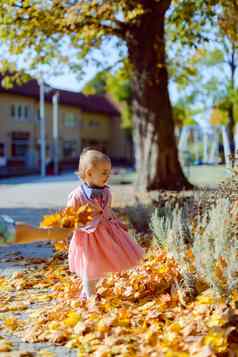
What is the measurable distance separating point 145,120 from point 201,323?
12.0 metres

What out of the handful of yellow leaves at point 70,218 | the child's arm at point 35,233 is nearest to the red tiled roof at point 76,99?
the handful of yellow leaves at point 70,218

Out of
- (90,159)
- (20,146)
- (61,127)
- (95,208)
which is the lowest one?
(95,208)

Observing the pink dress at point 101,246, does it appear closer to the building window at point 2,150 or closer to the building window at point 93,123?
the building window at point 2,150

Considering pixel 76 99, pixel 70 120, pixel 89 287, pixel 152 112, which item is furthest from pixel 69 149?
pixel 89 287

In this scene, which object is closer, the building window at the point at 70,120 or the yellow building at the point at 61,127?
the yellow building at the point at 61,127

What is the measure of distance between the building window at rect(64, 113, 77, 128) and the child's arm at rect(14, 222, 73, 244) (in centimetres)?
5172

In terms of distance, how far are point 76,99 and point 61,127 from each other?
440 cm

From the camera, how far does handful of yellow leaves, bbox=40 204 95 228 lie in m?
4.13

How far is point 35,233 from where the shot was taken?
393 cm

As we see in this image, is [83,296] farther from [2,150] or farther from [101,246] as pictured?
[2,150]

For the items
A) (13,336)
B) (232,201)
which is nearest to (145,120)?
(232,201)

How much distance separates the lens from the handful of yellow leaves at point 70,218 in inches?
163

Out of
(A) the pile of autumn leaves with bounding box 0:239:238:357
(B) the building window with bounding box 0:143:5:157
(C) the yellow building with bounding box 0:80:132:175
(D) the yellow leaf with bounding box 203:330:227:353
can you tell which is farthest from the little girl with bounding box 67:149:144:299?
(B) the building window with bounding box 0:143:5:157

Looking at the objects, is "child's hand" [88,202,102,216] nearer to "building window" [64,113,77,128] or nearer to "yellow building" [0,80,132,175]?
"yellow building" [0,80,132,175]
